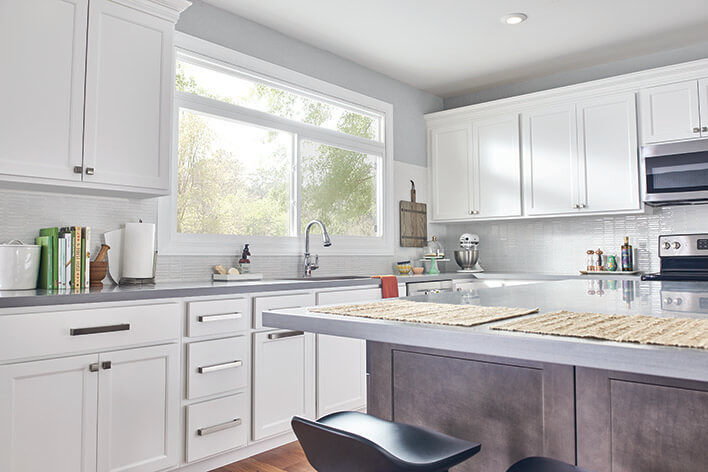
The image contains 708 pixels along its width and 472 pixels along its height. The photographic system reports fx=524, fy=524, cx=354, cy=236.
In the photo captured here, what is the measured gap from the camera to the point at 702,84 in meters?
3.64

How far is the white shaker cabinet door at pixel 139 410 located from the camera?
6.91 feet

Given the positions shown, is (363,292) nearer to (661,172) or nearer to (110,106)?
(110,106)

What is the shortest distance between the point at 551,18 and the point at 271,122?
6.61 feet

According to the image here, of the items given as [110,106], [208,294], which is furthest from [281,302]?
[110,106]

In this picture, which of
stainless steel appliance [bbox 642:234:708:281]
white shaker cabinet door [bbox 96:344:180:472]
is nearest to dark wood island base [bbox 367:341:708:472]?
white shaker cabinet door [bbox 96:344:180:472]

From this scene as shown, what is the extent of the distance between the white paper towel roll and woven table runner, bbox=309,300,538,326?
1659mm

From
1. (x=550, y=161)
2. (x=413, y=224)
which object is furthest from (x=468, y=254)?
(x=550, y=161)

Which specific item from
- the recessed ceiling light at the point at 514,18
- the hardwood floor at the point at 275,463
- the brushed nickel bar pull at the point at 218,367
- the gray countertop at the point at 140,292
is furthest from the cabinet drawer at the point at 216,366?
the recessed ceiling light at the point at 514,18

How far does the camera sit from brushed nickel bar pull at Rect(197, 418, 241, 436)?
2438mm

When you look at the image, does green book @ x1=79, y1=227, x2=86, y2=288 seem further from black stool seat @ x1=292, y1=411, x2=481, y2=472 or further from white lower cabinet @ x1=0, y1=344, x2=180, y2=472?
black stool seat @ x1=292, y1=411, x2=481, y2=472

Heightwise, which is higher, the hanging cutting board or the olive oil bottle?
the hanging cutting board

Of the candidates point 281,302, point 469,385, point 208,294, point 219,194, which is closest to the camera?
point 469,385

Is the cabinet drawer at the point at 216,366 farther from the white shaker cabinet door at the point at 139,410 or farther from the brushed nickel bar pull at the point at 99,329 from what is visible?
the brushed nickel bar pull at the point at 99,329

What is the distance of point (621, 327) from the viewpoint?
998 mm
